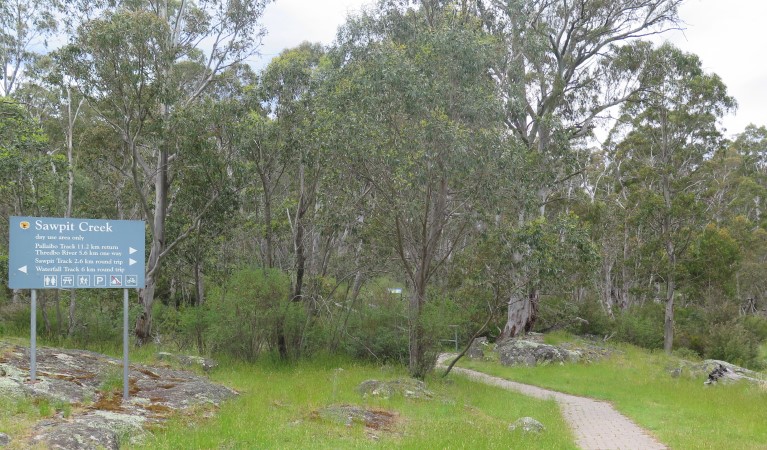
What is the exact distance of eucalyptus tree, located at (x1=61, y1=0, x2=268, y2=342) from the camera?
15805mm

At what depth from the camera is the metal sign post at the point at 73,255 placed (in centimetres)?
904

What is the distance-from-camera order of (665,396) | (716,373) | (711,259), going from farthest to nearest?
(711,259)
(716,373)
(665,396)

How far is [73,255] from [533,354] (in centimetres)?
1597

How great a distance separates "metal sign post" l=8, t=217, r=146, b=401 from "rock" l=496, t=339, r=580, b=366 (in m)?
14.8

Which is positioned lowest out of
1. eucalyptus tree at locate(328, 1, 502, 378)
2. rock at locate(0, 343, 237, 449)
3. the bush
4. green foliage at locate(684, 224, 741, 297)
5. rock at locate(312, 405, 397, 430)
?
the bush

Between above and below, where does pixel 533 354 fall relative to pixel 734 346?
above

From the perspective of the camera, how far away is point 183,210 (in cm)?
1956

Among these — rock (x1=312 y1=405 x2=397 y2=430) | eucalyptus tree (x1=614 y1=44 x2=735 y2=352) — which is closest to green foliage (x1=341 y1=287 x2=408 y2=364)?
rock (x1=312 y1=405 x2=397 y2=430)

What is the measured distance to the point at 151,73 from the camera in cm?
1667

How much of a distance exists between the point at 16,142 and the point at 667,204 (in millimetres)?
23766

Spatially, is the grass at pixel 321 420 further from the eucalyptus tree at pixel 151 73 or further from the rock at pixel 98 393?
the eucalyptus tree at pixel 151 73

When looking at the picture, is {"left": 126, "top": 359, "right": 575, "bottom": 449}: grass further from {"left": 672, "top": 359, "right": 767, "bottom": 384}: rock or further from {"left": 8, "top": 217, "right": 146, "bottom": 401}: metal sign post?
{"left": 672, "top": 359, "right": 767, "bottom": 384}: rock

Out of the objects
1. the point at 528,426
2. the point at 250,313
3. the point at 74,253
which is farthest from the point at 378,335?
the point at 74,253

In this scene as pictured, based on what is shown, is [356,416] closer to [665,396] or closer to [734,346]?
[665,396]
